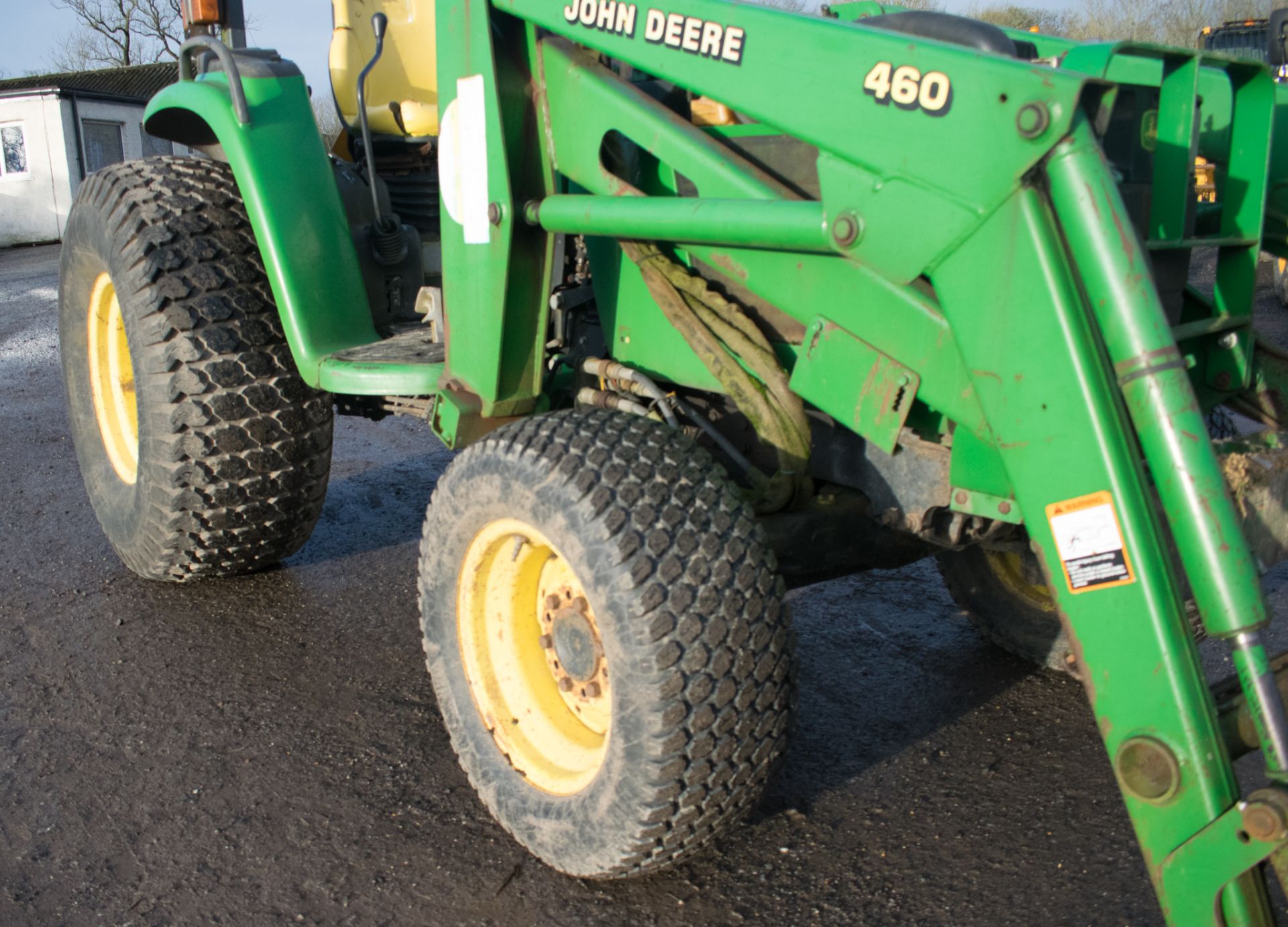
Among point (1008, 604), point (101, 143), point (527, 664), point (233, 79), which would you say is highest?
point (233, 79)

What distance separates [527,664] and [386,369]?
0.91 meters

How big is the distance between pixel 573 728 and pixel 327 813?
642mm

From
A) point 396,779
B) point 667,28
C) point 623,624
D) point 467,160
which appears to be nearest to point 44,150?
point 467,160

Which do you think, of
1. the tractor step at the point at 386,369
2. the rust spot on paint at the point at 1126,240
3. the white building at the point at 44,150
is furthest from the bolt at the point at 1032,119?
the white building at the point at 44,150

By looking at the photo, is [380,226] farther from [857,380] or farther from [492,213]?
[857,380]

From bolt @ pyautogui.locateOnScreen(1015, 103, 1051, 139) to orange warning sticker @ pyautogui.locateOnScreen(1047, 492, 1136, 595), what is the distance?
0.57 m

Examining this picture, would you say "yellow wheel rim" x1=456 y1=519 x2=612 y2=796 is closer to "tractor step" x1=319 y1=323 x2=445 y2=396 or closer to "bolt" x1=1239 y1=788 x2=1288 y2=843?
"tractor step" x1=319 y1=323 x2=445 y2=396

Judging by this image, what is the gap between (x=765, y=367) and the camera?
258 cm

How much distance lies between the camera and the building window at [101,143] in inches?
1055

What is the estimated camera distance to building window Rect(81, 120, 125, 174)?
87.9 ft

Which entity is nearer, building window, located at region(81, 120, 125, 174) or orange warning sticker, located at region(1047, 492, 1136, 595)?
orange warning sticker, located at region(1047, 492, 1136, 595)

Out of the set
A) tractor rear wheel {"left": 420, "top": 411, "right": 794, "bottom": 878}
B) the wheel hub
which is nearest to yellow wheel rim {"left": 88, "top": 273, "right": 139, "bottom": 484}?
tractor rear wheel {"left": 420, "top": 411, "right": 794, "bottom": 878}

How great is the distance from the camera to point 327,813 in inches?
114

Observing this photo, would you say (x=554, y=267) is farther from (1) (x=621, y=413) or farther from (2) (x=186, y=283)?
(2) (x=186, y=283)
